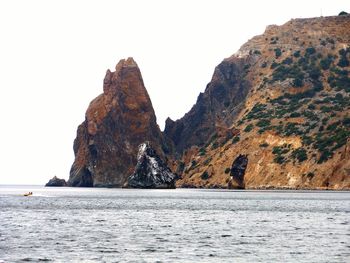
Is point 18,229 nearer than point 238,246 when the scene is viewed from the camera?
No

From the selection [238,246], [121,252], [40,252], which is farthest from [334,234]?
[40,252]

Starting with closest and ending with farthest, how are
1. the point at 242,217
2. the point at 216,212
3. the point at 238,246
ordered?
the point at 238,246 → the point at 242,217 → the point at 216,212

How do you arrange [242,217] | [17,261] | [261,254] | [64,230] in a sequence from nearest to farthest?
[17,261] < [261,254] < [64,230] < [242,217]

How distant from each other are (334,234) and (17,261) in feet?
127

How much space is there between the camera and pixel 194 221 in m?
103

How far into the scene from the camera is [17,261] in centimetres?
5744

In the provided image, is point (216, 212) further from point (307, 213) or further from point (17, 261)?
point (17, 261)

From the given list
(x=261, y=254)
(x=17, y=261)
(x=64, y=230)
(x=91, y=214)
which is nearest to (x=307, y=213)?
(x=91, y=214)

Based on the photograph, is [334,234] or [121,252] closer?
[121,252]

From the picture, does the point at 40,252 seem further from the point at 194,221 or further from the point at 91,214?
the point at 91,214

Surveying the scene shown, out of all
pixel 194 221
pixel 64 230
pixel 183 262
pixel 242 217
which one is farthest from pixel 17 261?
pixel 242 217

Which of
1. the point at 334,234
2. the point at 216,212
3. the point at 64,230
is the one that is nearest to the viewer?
the point at 334,234

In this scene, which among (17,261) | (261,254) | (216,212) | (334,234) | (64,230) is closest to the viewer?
(17,261)

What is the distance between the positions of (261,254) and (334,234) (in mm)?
20643
